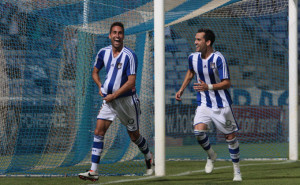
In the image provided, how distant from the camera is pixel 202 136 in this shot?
6262mm

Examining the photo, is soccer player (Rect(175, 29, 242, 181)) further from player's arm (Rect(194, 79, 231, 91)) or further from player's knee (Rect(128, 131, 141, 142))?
player's knee (Rect(128, 131, 141, 142))

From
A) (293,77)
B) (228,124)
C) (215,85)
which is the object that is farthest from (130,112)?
(293,77)

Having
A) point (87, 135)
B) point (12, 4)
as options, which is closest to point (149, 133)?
point (87, 135)

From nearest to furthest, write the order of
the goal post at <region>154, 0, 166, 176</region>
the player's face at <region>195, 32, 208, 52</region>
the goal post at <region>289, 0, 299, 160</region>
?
1. the player's face at <region>195, 32, 208, 52</region>
2. the goal post at <region>154, 0, 166, 176</region>
3. the goal post at <region>289, 0, 299, 160</region>

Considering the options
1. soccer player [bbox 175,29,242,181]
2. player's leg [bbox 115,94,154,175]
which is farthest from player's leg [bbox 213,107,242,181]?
player's leg [bbox 115,94,154,175]

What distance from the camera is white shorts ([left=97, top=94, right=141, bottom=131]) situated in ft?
19.0

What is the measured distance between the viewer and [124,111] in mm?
5957

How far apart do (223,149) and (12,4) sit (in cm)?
544

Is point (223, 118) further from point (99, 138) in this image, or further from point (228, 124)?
point (99, 138)

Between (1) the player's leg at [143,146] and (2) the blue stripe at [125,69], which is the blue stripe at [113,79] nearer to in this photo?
(2) the blue stripe at [125,69]

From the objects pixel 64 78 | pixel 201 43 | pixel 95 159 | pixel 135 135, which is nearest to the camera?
pixel 95 159

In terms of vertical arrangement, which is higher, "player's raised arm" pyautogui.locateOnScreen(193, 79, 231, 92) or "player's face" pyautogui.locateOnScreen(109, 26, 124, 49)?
A: "player's face" pyautogui.locateOnScreen(109, 26, 124, 49)

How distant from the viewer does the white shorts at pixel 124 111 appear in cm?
579

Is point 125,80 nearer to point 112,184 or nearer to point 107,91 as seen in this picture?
point 107,91
